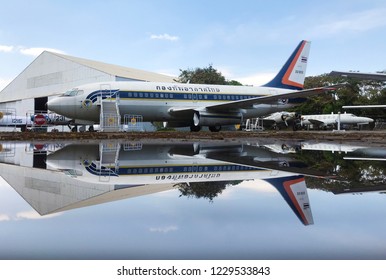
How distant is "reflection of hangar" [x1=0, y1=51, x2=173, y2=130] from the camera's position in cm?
3547

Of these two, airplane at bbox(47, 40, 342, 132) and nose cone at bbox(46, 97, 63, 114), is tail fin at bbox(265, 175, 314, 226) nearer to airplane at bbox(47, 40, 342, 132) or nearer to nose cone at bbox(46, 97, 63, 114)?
airplane at bbox(47, 40, 342, 132)

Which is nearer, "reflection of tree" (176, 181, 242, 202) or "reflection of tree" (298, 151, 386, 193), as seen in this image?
"reflection of tree" (176, 181, 242, 202)

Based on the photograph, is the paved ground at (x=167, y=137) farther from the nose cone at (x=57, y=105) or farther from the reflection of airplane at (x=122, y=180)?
the reflection of airplane at (x=122, y=180)

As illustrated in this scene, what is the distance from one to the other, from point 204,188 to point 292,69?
22403mm

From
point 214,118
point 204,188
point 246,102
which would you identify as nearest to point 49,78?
point 214,118

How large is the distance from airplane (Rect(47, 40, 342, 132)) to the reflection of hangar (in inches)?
602

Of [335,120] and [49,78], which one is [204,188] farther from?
[49,78]

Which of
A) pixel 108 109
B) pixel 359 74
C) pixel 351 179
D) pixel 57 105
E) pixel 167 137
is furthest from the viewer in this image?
pixel 108 109

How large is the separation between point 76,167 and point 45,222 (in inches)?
102

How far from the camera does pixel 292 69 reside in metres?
23.9

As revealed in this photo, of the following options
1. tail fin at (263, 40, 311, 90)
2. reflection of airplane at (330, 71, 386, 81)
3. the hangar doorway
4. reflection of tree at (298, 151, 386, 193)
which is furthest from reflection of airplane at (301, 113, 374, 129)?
reflection of tree at (298, 151, 386, 193)

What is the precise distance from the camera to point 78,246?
1.59 meters

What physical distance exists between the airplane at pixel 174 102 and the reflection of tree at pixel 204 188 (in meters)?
15.2
